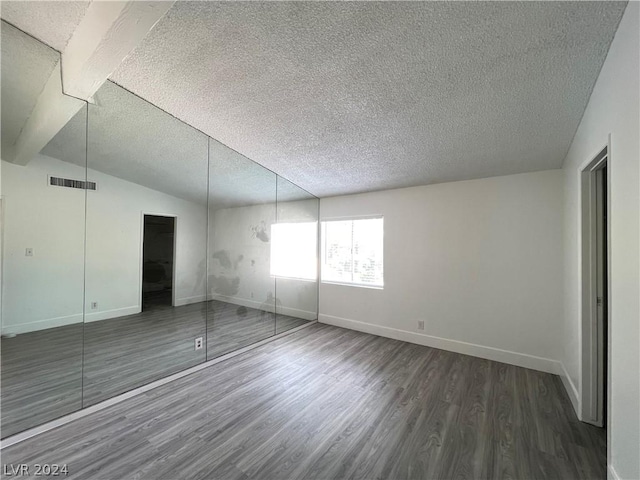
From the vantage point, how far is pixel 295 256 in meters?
4.47

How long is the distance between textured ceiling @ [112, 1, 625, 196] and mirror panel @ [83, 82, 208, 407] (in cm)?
38

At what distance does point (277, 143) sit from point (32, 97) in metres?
2.02

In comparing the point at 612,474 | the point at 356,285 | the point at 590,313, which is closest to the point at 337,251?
the point at 356,285

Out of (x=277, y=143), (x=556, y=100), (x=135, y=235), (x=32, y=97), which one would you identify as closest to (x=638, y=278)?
(x=556, y=100)

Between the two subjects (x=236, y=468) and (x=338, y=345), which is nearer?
(x=236, y=468)

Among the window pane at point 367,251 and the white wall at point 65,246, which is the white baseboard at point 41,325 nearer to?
the white wall at point 65,246

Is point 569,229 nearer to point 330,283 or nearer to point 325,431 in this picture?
point 325,431

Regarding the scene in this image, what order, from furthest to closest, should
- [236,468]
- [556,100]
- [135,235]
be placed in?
1. [135,235]
2. [556,100]
3. [236,468]

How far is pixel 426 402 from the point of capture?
2340mm

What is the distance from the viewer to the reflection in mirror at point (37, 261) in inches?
71.8

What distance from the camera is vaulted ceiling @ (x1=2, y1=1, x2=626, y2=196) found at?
136 centimetres

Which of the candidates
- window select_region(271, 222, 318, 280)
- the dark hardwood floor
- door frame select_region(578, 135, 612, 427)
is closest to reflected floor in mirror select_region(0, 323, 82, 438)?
the dark hardwood floor

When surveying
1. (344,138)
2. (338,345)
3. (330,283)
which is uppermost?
(344,138)

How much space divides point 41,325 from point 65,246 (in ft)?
2.08
